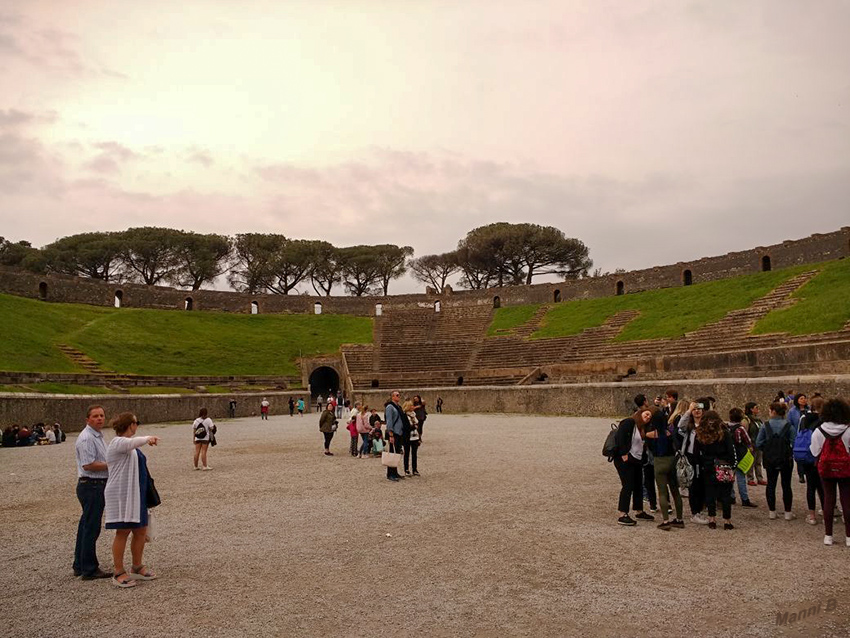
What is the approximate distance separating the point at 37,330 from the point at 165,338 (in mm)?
8693

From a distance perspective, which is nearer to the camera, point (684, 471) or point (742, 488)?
point (684, 471)

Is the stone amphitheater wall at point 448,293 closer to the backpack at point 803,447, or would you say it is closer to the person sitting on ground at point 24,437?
the person sitting on ground at point 24,437

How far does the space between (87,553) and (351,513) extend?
341cm

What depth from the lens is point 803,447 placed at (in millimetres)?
7621

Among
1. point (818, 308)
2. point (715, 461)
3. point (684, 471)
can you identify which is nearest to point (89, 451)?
point (684, 471)

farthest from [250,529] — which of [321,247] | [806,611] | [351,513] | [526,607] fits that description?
[321,247]

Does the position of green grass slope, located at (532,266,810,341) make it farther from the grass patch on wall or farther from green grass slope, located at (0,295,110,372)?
green grass slope, located at (0,295,110,372)

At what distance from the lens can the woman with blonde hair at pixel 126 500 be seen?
5.58m

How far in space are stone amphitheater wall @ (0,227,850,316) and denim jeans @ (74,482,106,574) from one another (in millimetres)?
46796

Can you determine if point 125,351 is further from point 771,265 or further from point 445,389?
point 771,265

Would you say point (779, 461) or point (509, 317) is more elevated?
point (509, 317)

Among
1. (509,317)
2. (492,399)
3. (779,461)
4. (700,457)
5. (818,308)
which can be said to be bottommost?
(492,399)

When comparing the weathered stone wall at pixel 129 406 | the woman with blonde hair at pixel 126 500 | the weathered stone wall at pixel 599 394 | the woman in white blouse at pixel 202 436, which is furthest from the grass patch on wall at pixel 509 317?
the woman with blonde hair at pixel 126 500

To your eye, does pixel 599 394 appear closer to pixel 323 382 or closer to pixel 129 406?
pixel 129 406
